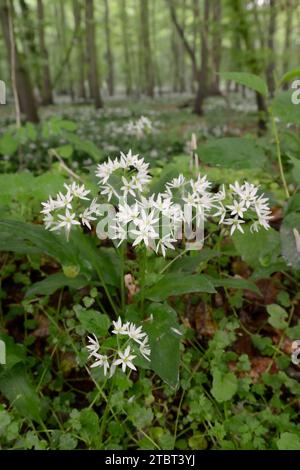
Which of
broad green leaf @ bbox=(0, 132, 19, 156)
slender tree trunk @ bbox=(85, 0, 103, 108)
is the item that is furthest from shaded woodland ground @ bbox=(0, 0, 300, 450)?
slender tree trunk @ bbox=(85, 0, 103, 108)

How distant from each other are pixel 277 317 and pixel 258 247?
305mm

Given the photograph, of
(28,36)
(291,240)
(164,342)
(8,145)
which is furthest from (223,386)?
(28,36)

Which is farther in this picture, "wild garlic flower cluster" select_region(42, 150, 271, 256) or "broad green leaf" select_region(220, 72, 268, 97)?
"broad green leaf" select_region(220, 72, 268, 97)

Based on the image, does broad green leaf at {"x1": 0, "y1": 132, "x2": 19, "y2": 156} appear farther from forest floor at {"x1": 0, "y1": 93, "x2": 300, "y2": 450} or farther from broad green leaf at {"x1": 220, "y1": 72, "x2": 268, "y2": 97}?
broad green leaf at {"x1": 220, "y1": 72, "x2": 268, "y2": 97}

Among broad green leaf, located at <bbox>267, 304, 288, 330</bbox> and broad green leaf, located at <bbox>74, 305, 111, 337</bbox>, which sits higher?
broad green leaf, located at <bbox>74, 305, 111, 337</bbox>

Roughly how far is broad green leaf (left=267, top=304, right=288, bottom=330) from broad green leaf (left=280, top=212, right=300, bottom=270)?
26 centimetres

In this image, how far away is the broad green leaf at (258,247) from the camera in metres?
1.73

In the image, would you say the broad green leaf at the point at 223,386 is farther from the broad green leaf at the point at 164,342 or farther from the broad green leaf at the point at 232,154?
the broad green leaf at the point at 232,154

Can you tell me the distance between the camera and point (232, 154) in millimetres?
1851

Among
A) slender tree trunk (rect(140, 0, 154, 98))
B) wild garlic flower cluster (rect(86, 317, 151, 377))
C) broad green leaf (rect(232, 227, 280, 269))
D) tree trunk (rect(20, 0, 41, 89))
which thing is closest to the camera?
wild garlic flower cluster (rect(86, 317, 151, 377))

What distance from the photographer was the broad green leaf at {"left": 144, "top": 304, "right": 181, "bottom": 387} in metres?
1.35

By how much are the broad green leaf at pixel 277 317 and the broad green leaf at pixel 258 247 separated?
0.63 feet

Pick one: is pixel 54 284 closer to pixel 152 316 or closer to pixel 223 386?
pixel 152 316

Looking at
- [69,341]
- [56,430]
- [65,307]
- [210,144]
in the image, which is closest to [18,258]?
[65,307]
